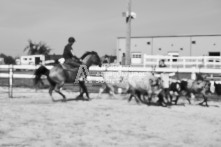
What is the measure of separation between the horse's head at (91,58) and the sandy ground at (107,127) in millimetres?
3125

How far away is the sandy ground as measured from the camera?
5527 millimetres

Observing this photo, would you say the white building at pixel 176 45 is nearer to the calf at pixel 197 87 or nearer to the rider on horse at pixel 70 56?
the rider on horse at pixel 70 56

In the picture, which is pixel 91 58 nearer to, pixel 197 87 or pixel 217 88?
pixel 197 87

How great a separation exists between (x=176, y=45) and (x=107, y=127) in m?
38.1

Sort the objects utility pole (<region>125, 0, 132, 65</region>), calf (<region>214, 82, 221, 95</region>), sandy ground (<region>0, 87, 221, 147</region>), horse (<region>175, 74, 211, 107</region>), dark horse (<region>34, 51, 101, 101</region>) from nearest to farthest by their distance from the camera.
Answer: sandy ground (<region>0, 87, 221, 147</region>) → horse (<region>175, 74, 211, 107</region>) → dark horse (<region>34, 51, 101, 101</region>) → calf (<region>214, 82, 221, 95</region>) → utility pole (<region>125, 0, 132, 65</region>)

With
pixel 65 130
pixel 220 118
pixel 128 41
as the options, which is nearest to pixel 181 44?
pixel 128 41

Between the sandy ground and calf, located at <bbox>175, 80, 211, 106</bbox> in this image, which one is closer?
the sandy ground

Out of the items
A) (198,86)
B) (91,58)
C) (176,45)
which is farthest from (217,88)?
(176,45)

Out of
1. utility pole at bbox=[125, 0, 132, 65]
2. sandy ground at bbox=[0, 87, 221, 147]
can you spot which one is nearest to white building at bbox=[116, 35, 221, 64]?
utility pole at bbox=[125, 0, 132, 65]

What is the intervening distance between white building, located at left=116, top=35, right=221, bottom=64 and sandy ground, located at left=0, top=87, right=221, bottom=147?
1266 inches

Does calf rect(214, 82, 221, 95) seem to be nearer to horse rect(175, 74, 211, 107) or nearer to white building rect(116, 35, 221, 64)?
horse rect(175, 74, 211, 107)

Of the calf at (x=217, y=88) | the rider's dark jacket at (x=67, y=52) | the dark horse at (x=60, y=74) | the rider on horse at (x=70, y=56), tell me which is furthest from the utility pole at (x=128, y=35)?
the calf at (x=217, y=88)

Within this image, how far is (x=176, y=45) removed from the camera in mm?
43250

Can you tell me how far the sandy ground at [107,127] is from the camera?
18.1 ft
